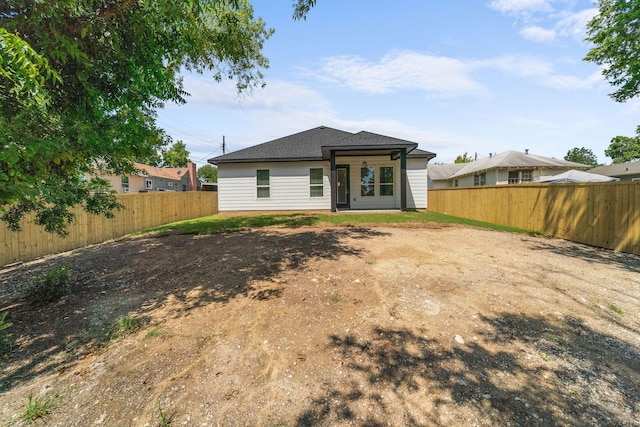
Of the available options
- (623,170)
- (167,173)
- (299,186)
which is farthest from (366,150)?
(167,173)

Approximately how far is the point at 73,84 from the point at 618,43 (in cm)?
1376

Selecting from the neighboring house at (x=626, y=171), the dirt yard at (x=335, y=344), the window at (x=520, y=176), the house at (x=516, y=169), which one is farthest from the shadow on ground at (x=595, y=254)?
the neighboring house at (x=626, y=171)

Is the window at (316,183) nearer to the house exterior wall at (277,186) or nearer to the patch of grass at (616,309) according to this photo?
the house exterior wall at (277,186)

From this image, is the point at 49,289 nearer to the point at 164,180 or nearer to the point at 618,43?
the point at 618,43

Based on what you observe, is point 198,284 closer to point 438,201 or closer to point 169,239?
point 169,239

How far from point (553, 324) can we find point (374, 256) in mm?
3007

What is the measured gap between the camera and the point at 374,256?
5.79 metres

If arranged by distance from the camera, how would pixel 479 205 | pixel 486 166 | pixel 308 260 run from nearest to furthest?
pixel 308 260
pixel 479 205
pixel 486 166

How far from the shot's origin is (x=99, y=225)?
9.15 metres

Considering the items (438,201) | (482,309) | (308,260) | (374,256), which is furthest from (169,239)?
(438,201)

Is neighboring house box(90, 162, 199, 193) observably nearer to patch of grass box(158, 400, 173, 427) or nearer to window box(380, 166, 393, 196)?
window box(380, 166, 393, 196)

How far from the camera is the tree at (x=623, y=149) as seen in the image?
156 feet

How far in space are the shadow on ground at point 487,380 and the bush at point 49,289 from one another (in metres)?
4.48

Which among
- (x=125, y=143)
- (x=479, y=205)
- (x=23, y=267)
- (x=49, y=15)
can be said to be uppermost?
(x=49, y=15)
